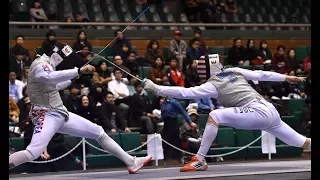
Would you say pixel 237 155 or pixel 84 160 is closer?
pixel 84 160

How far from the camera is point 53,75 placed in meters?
7.88

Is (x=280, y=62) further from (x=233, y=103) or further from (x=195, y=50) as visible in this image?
(x=233, y=103)

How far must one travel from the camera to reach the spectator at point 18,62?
513 inches

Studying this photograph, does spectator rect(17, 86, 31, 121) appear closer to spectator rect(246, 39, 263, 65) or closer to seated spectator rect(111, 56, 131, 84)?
seated spectator rect(111, 56, 131, 84)

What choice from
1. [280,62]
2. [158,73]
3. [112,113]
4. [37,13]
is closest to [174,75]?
[158,73]

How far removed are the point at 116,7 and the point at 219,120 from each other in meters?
9.72

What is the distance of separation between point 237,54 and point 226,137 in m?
2.89

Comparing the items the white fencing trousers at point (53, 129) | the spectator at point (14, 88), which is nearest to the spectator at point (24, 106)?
the spectator at point (14, 88)

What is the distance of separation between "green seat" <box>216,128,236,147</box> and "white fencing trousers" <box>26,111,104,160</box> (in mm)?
5124

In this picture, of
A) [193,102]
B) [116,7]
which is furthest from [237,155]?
[116,7]

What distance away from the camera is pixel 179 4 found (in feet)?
62.6

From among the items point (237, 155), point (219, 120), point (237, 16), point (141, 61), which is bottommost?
point (237, 155)

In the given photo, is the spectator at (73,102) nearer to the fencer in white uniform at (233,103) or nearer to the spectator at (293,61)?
the fencer in white uniform at (233,103)
